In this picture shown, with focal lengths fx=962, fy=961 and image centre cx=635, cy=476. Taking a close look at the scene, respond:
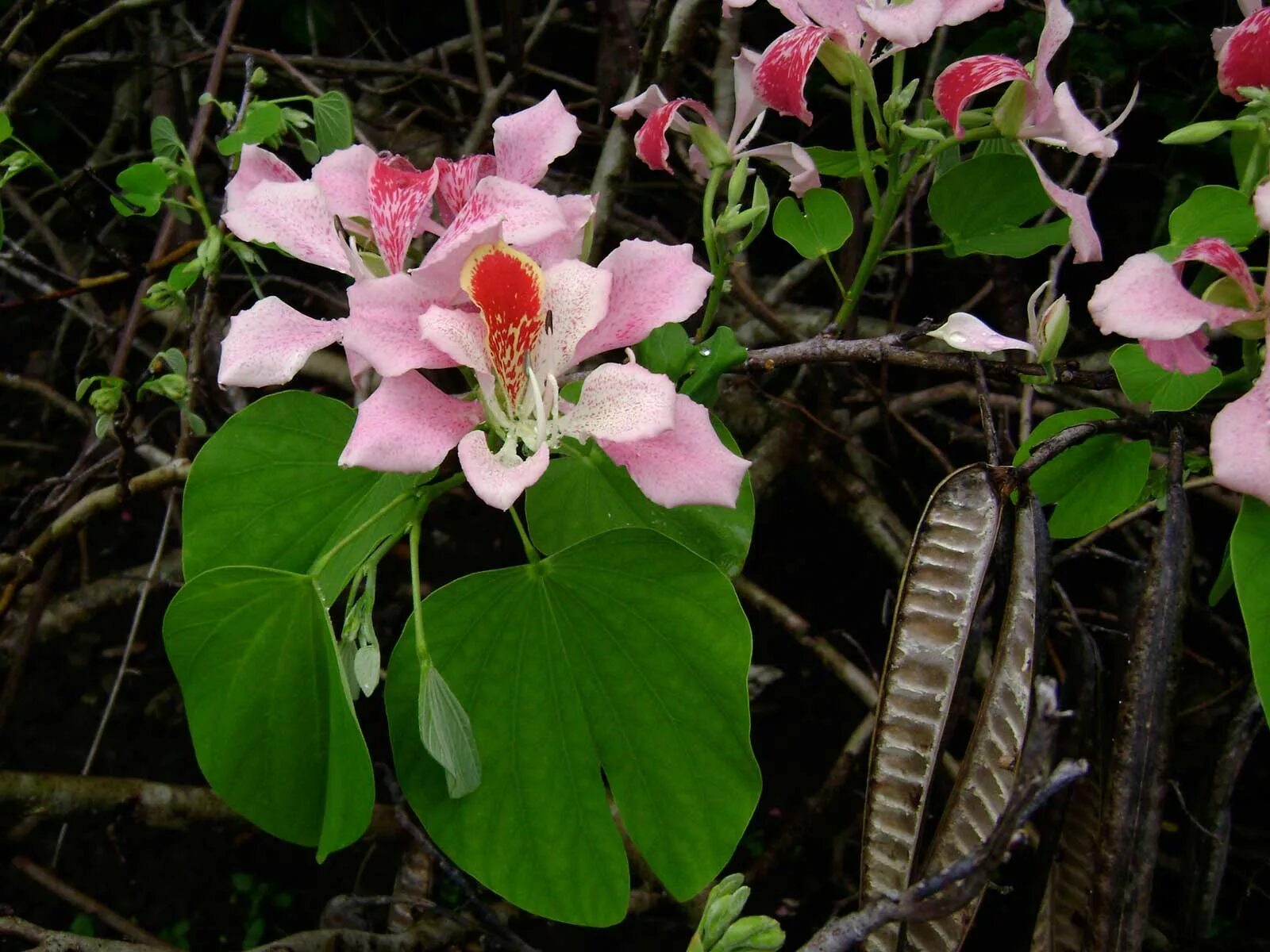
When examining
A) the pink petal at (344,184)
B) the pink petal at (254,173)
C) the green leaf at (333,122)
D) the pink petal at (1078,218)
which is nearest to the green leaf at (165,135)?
the green leaf at (333,122)

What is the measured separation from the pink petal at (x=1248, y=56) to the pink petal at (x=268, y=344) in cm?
68

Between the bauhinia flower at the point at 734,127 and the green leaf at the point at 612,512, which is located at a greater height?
the bauhinia flower at the point at 734,127

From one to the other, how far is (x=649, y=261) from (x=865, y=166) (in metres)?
0.23

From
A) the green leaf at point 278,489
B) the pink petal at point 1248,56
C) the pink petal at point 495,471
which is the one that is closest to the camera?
the pink petal at point 495,471

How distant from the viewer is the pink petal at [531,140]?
749 mm

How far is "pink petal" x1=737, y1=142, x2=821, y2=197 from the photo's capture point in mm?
826

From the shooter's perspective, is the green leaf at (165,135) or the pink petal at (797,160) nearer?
the pink petal at (797,160)

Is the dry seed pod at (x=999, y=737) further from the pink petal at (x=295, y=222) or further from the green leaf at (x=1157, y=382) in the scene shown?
the pink petal at (x=295, y=222)

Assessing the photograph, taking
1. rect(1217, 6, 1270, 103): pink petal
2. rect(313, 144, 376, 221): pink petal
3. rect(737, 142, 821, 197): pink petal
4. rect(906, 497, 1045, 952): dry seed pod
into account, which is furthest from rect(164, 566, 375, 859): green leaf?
rect(1217, 6, 1270, 103): pink petal

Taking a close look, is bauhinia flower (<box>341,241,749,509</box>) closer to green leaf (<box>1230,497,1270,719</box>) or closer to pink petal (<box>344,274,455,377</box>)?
pink petal (<box>344,274,455,377</box>)

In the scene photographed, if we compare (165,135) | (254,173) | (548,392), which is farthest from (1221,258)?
(165,135)

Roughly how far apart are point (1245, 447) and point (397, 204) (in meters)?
0.58

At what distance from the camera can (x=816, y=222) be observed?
0.86 meters

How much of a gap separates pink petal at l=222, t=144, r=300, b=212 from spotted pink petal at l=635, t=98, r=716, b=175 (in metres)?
0.28
